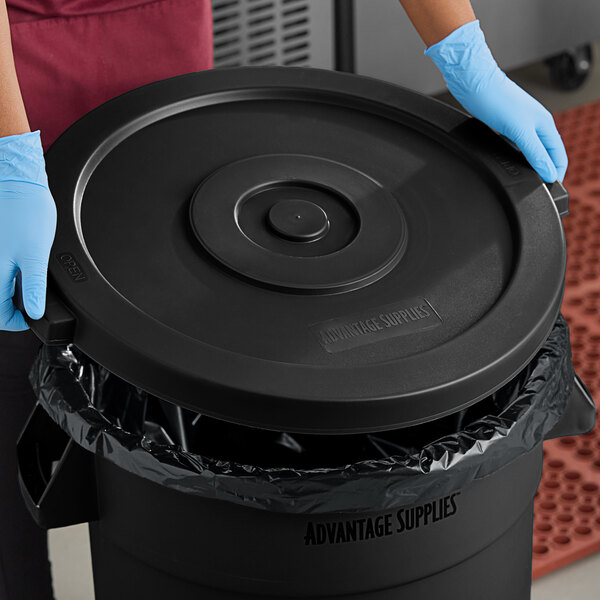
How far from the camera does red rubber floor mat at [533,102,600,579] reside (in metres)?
1.78

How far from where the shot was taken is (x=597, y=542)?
1770 millimetres

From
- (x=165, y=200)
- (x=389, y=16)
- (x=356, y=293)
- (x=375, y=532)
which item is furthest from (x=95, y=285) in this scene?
(x=389, y=16)

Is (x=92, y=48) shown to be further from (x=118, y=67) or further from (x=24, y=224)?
(x=24, y=224)

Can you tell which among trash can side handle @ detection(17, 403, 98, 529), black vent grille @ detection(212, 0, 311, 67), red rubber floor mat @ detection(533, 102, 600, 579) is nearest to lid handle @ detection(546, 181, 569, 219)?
trash can side handle @ detection(17, 403, 98, 529)

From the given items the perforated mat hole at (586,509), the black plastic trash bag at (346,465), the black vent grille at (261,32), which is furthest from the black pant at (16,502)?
the black vent grille at (261,32)

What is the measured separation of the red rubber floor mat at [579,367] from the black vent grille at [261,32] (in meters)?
0.78

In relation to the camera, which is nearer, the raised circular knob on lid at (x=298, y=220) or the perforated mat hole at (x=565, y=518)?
the raised circular knob on lid at (x=298, y=220)

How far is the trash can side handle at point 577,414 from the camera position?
4.17ft

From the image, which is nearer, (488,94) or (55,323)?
(55,323)

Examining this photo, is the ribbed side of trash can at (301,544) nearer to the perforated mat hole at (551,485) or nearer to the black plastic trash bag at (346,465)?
the black plastic trash bag at (346,465)

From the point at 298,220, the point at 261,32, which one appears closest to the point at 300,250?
the point at 298,220

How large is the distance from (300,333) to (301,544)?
223 mm

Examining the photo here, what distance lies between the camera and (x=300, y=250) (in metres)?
1.14

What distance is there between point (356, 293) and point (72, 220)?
318 mm
